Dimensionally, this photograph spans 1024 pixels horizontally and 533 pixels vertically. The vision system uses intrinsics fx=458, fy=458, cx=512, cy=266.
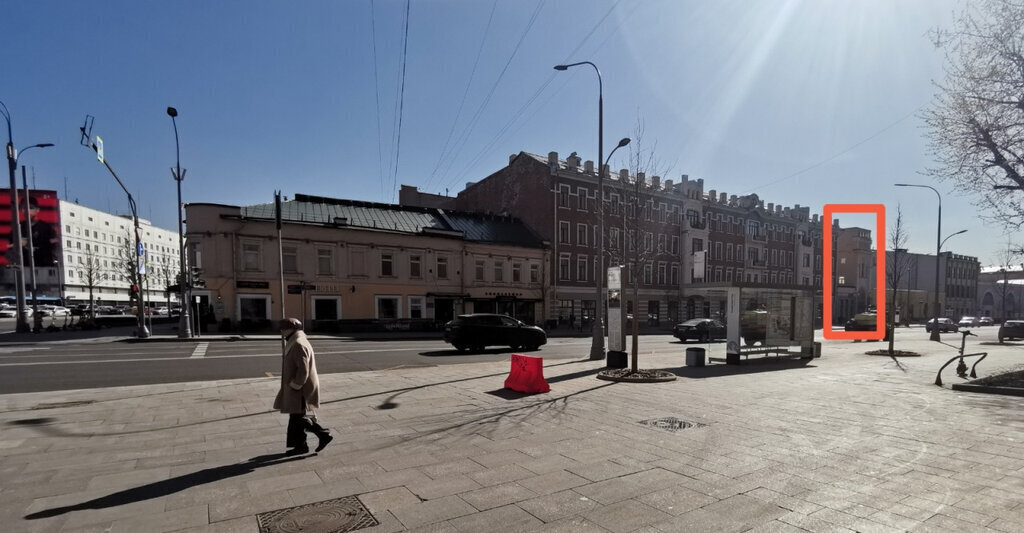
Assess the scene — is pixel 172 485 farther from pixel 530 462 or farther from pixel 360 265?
pixel 360 265

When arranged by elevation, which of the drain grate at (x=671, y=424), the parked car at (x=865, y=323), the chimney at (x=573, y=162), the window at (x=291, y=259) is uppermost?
the chimney at (x=573, y=162)

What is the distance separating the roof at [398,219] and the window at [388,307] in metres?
5.11

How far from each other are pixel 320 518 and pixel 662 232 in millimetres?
47701

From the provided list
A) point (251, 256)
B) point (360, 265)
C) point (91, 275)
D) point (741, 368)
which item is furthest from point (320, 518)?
point (91, 275)

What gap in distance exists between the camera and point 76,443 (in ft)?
19.8

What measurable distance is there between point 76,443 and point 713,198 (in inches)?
2320

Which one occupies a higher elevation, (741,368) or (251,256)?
(251,256)

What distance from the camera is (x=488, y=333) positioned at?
1967cm

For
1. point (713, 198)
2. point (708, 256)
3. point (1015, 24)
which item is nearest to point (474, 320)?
point (1015, 24)

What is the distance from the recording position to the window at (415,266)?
3444cm

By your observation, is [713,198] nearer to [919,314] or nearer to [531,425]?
[919,314]

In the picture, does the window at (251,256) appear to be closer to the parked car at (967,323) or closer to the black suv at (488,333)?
the black suv at (488,333)

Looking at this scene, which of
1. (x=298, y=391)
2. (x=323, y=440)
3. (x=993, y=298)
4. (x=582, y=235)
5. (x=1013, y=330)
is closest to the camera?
(x=298, y=391)

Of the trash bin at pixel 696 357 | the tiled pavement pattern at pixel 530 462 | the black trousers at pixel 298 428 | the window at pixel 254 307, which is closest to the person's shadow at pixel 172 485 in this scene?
the tiled pavement pattern at pixel 530 462
